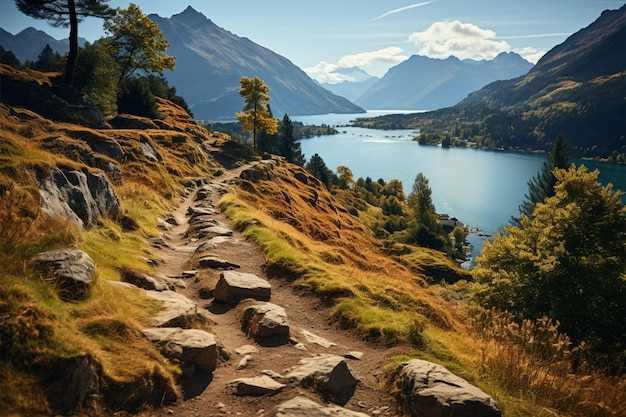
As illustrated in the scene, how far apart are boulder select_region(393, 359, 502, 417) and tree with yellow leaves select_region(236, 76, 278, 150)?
201 ft

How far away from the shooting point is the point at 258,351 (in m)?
A: 9.48

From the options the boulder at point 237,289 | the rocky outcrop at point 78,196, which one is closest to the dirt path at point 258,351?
the boulder at point 237,289

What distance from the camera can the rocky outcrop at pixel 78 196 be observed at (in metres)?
12.4

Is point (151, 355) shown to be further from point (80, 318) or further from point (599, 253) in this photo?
point (599, 253)

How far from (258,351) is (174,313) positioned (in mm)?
2155

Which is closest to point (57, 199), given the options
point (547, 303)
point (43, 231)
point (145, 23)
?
point (43, 231)

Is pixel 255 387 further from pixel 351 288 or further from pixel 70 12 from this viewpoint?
pixel 70 12

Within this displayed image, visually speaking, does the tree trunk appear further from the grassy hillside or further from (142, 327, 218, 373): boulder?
(142, 327, 218, 373): boulder

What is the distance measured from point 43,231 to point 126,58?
61116mm

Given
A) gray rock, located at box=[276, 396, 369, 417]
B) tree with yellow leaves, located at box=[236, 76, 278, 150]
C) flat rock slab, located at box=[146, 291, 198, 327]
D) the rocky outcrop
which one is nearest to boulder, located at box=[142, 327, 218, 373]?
flat rock slab, located at box=[146, 291, 198, 327]

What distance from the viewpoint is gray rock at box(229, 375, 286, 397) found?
747cm

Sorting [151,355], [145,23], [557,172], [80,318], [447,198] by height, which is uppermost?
[145,23]

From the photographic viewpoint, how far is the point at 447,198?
152 metres

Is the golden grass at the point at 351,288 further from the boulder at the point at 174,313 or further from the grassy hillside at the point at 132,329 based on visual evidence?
the boulder at the point at 174,313
